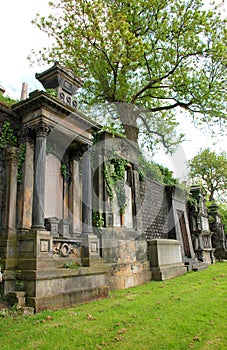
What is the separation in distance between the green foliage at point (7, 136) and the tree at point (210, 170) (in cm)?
2632

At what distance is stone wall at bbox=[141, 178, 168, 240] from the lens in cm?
1301

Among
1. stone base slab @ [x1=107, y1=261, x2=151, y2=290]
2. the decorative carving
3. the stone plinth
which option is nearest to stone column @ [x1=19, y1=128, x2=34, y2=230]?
the decorative carving

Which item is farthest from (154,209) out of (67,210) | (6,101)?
(6,101)

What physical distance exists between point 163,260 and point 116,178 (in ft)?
12.7

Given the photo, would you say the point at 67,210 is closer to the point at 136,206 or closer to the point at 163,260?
the point at 136,206

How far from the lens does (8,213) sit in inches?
278

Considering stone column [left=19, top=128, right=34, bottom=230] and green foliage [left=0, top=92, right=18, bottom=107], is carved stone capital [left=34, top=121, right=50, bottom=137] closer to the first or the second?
stone column [left=19, top=128, right=34, bottom=230]

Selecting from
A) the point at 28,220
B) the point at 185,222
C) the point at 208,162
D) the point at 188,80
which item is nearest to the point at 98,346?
the point at 28,220

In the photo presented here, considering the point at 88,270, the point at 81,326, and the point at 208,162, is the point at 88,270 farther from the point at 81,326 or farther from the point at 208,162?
the point at 208,162

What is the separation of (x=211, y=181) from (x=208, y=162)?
7.05 ft

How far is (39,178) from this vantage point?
7.12m

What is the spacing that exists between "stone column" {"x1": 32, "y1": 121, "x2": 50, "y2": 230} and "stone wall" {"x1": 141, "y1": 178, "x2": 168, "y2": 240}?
21.1ft

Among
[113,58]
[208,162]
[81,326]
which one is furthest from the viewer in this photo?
[208,162]

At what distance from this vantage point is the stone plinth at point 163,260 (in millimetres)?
10708
